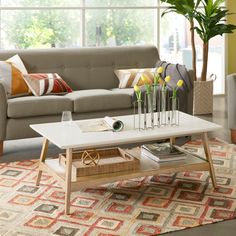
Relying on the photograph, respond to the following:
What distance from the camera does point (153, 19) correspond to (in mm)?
7277

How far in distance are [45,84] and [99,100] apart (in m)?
0.52

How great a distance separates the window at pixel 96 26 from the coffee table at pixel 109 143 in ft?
9.07

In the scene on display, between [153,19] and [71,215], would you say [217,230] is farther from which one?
[153,19]

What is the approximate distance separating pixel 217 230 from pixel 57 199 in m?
1.11

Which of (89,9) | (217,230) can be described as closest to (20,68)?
(89,9)

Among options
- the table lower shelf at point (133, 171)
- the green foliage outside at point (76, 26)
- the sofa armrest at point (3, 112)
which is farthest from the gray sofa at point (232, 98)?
the green foliage outside at point (76, 26)

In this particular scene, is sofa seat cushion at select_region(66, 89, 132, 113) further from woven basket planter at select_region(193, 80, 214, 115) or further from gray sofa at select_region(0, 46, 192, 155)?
woven basket planter at select_region(193, 80, 214, 115)

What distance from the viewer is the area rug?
3.41 m

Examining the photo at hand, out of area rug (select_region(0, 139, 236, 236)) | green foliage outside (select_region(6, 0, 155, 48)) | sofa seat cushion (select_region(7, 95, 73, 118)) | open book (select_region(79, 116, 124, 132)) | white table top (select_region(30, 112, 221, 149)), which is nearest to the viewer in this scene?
area rug (select_region(0, 139, 236, 236))

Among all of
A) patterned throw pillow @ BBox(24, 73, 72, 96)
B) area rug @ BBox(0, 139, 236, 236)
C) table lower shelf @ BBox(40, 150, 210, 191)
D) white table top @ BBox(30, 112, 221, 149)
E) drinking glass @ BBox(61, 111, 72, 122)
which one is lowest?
area rug @ BBox(0, 139, 236, 236)

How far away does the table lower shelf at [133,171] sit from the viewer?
3.64 metres

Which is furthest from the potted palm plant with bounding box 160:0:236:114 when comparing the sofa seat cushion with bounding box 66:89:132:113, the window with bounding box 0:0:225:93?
the sofa seat cushion with bounding box 66:89:132:113

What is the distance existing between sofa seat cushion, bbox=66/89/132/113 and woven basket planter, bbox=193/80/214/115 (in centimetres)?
153

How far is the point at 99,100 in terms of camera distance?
520 centimetres
